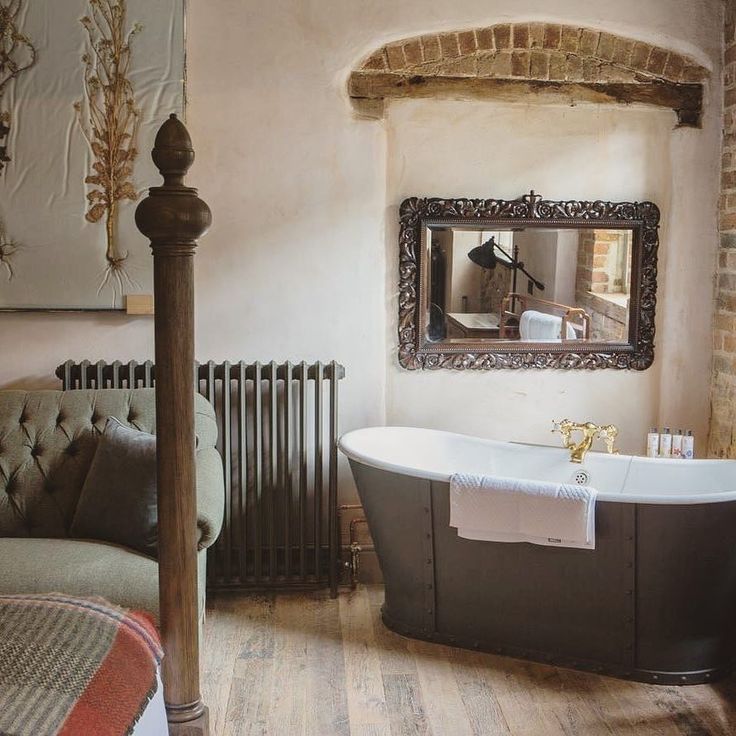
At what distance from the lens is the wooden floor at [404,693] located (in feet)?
9.71

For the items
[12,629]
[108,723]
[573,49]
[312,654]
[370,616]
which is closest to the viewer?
[108,723]

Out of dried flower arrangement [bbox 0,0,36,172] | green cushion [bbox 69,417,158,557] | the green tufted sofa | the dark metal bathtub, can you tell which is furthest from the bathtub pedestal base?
dried flower arrangement [bbox 0,0,36,172]

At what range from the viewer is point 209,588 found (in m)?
3.99

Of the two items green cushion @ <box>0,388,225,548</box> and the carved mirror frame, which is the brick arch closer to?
the carved mirror frame

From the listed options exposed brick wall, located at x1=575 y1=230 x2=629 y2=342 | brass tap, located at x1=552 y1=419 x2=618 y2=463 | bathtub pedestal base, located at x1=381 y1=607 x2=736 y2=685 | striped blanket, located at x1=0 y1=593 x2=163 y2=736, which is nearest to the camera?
striped blanket, located at x1=0 y1=593 x2=163 y2=736

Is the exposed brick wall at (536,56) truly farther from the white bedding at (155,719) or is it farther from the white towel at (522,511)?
the white bedding at (155,719)

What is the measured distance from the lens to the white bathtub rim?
304 centimetres

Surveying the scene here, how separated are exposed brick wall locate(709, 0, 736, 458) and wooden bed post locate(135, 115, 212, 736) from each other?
281cm

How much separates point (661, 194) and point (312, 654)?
2.44 meters

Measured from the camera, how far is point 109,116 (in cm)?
389

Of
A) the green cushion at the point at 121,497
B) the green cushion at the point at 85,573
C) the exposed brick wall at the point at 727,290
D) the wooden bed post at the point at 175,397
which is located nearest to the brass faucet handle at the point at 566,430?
the exposed brick wall at the point at 727,290

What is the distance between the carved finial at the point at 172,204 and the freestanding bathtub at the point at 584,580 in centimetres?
166

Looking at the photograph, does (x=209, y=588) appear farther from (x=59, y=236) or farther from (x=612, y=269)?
(x=612, y=269)

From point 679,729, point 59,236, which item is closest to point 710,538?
point 679,729
